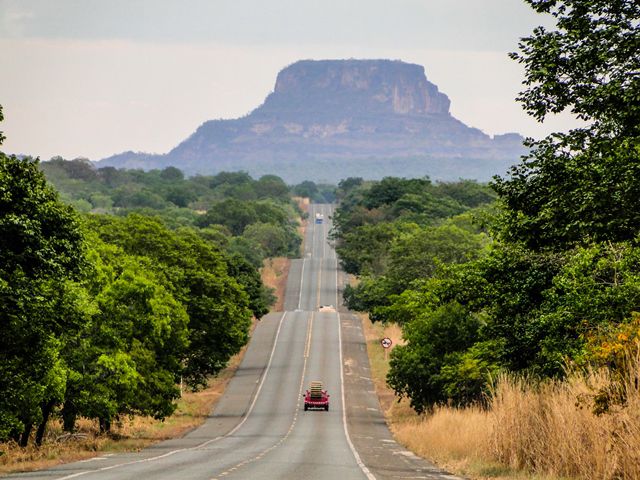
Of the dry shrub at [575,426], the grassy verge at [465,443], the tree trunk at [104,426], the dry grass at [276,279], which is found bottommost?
the tree trunk at [104,426]

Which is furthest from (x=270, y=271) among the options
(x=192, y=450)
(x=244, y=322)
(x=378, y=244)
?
(x=192, y=450)

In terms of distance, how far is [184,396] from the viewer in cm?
8619

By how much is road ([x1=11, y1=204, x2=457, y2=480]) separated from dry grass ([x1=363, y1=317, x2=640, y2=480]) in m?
1.64

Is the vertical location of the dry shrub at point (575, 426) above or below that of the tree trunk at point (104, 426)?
above

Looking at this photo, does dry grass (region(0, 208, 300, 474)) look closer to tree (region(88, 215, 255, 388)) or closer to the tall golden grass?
tree (region(88, 215, 255, 388))

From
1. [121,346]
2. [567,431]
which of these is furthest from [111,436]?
[567,431]

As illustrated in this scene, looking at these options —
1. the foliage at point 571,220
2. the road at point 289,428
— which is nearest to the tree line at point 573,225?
the foliage at point 571,220

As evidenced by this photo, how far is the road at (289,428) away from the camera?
31094mm

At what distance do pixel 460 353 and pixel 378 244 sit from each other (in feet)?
286

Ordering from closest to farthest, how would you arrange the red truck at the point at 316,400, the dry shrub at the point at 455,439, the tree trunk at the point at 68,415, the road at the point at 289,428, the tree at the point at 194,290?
1. the road at the point at 289,428
2. the dry shrub at the point at 455,439
3. the tree trunk at the point at 68,415
4. the tree at the point at 194,290
5. the red truck at the point at 316,400

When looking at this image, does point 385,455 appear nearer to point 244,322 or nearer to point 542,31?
point 542,31

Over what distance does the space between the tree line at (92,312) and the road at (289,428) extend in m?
3.15

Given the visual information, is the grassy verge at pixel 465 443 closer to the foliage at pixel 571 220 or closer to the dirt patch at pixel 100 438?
the foliage at pixel 571 220

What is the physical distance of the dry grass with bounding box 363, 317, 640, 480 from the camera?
828 inches
